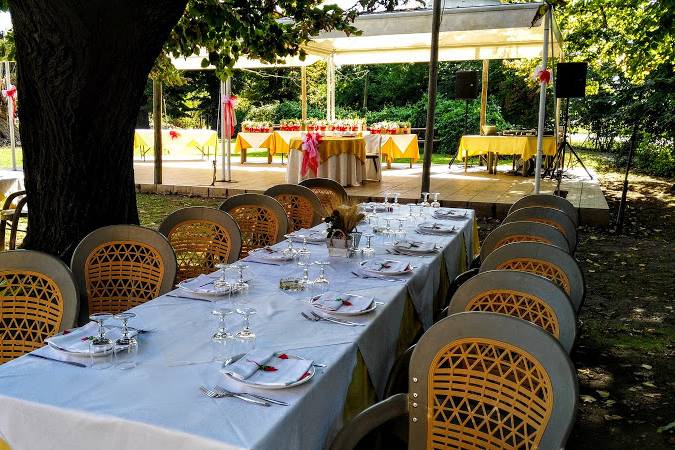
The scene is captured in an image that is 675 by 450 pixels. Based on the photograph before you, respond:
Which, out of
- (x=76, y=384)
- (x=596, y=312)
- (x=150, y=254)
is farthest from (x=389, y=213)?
(x=76, y=384)

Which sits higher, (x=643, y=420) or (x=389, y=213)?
(x=389, y=213)

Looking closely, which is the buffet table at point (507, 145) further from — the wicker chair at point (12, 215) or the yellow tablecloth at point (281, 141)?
the wicker chair at point (12, 215)

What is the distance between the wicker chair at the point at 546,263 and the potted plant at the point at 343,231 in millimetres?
835

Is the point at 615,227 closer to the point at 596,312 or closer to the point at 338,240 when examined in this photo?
the point at 596,312

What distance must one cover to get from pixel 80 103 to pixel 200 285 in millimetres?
1773

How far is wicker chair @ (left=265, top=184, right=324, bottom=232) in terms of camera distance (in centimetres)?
456

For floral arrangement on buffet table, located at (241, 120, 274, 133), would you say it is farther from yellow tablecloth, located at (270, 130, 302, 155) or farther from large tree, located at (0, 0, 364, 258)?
large tree, located at (0, 0, 364, 258)

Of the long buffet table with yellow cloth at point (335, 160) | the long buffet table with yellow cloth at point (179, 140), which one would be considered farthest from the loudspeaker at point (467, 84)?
the long buffet table with yellow cloth at point (179, 140)

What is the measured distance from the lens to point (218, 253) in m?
3.34

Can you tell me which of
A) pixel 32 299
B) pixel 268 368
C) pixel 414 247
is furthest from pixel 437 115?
pixel 268 368

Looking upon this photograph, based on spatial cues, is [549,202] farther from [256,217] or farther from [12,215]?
[12,215]

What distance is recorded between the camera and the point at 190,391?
152 cm

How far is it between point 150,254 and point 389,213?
7.15 ft

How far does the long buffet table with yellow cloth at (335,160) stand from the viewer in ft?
32.4
